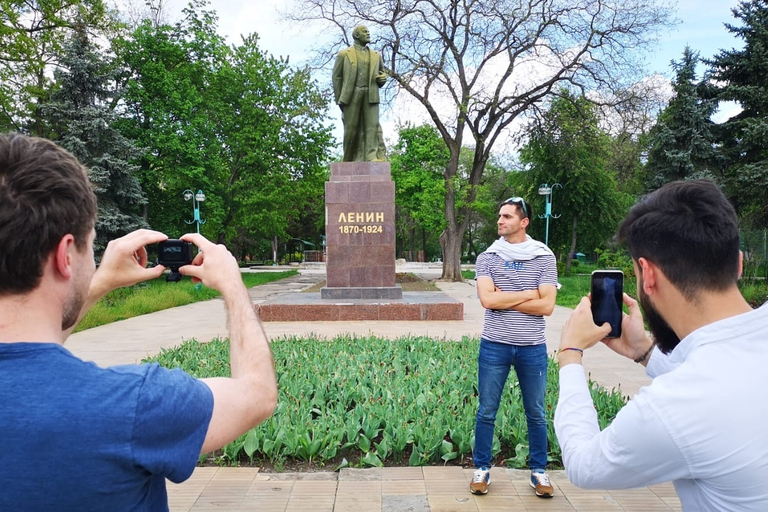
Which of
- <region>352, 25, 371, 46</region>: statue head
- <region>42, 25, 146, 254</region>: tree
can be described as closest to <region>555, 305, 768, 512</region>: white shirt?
<region>352, 25, 371, 46</region>: statue head

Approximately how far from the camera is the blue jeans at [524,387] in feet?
11.2

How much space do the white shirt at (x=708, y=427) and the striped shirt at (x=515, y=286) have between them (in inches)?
85.7

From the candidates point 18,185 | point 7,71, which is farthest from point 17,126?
point 18,185

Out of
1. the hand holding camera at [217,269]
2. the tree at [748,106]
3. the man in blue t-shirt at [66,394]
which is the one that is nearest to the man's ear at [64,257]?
the man in blue t-shirt at [66,394]

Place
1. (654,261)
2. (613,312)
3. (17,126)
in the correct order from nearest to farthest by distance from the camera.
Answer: (654,261), (613,312), (17,126)

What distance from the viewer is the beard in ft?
4.58

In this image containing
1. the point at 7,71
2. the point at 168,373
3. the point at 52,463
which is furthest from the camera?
the point at 7,71

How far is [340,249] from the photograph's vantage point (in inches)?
482

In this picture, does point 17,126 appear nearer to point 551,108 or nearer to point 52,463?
point 551,108

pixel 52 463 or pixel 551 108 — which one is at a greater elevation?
pixel 551 108

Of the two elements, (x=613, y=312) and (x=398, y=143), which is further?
(x=398, y=143)

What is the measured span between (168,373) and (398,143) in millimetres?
29449

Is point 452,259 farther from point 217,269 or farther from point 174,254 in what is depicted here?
point 217,269

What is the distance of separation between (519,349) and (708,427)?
92.5 inches
